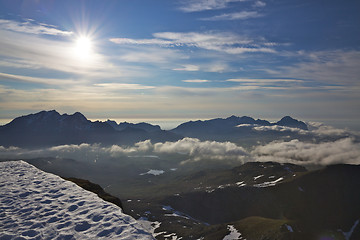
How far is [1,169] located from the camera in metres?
25.8

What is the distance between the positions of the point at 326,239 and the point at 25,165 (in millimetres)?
229251

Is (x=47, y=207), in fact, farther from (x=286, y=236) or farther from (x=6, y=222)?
(x=286, y=236)

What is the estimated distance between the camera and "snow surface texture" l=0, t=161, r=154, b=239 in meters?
11.1

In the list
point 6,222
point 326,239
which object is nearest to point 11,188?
point 6,222

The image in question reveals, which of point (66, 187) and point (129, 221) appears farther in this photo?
point (66, 187)

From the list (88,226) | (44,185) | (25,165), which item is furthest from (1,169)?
(88,226)

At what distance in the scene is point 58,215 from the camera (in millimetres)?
13438

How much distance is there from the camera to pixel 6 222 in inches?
517

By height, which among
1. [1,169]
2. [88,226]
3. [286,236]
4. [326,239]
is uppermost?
[1,169]

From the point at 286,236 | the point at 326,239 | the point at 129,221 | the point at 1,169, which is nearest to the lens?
the point at 129,221

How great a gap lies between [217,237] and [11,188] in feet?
672

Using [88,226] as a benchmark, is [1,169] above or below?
above

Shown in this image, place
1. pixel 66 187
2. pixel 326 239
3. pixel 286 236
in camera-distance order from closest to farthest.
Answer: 1. pixel 66 187
2. pixel 286 236
3. pixel 326 239

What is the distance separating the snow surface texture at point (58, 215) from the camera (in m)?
11.1
